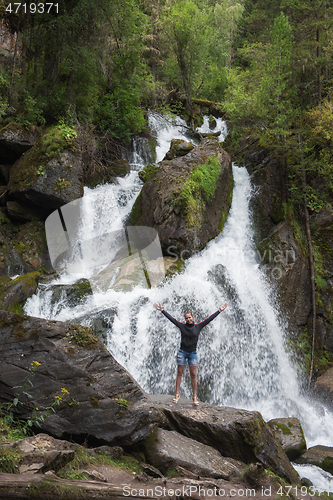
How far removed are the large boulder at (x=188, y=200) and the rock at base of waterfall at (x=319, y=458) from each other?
5.86 meters

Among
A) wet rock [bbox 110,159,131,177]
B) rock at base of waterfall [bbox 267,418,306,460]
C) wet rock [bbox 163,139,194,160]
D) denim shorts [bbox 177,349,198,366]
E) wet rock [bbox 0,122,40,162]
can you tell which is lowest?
rock at base of waterfall [bbox 267,418,306,460]

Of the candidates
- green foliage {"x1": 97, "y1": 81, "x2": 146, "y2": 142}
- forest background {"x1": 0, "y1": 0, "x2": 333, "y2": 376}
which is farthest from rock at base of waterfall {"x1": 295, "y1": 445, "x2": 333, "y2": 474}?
green foliage {"x1": 97, "y1": 81, "x2": 146, "y2": 142}

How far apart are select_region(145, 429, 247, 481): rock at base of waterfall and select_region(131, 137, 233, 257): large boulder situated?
19.1 feet

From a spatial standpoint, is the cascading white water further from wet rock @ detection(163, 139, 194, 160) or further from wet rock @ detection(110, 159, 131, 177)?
wet rock @ detection(110, 159, 131, 177)

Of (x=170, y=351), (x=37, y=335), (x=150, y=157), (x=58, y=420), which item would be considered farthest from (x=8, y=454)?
(x=150, y=157)

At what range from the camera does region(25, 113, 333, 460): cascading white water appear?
7.70 metres

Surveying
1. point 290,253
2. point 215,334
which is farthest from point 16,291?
point 290,253

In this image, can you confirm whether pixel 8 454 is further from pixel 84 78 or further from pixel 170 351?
pixel 84 78

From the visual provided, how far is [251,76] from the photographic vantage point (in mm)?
14062

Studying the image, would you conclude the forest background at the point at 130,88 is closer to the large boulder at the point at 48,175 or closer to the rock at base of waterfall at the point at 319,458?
the large boulder at the point at 48,175

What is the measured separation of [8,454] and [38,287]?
6100 millimetres

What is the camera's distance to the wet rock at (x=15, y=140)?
11.1m

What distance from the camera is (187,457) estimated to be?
441 cm

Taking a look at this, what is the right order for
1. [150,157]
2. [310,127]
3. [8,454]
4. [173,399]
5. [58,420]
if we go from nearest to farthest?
1. [8,454]
2. [58,420]
3. [173,399]
4. [310,127]
5. [150,157]
